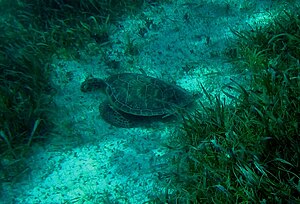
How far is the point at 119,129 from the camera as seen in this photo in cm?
412

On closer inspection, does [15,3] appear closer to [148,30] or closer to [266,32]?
[148,30]

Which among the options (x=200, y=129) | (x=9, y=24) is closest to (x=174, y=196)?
(x=200, y=129)

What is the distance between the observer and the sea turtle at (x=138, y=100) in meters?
4.11

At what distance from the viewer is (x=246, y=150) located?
2.71m

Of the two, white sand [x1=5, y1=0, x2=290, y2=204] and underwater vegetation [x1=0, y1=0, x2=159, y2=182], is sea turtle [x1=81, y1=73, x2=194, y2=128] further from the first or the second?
underwater vegetation [x1=0, y1=0, x2=159, y2=182]

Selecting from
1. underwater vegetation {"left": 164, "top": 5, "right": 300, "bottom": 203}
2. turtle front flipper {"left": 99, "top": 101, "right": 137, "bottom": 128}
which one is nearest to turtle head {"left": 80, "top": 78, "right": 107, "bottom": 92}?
turtle front flipper {"left": 99, "top": 101, "right": 137, "bottom": 128}

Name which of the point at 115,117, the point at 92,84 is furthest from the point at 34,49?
the point at 115,117

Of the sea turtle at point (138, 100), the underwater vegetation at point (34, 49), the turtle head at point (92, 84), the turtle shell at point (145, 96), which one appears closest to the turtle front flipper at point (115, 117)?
the sea turtle at point (138, 100)

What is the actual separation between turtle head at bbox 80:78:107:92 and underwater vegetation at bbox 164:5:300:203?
1.60 meters

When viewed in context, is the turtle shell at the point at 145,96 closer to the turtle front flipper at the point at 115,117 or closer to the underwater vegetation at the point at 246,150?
the turtle front flipper at the point at 115,117

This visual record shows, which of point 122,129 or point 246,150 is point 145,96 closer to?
point 122,129

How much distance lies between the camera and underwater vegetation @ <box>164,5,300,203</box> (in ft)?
8.27

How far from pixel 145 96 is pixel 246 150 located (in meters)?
1.82

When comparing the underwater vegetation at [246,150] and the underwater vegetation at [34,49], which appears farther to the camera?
the underwater vegetation at [34,49]
